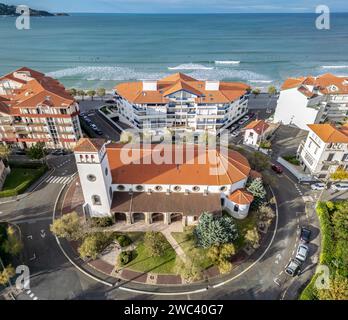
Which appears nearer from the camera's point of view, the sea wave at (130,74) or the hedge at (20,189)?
the hedge at (20,189)

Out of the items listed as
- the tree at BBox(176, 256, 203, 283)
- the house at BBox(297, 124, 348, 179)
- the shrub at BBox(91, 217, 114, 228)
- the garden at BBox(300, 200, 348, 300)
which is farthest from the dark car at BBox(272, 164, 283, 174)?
the shrub at BBox(91, 217, 114, 228)

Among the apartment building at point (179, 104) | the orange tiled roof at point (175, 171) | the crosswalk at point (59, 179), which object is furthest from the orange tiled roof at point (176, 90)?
the crosswalk at point (59, 179)

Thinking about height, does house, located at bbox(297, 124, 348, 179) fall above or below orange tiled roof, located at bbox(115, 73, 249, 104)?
below

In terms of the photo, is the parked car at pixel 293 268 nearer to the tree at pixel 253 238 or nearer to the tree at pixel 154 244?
the tree at pixel 253 238

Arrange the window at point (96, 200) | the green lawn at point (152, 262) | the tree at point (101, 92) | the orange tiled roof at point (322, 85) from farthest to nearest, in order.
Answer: the tree at point (101, 92) < the orange tiled roof at point (322, 85) < the window at point (96, 200) < the green lawn at point (152, 262)

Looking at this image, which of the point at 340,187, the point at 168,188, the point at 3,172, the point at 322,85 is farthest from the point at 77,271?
the point at 322,85

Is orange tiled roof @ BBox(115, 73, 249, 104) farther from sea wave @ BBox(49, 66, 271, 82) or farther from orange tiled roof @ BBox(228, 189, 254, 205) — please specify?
sea wave @ BBox(49, 66, 271, 82)

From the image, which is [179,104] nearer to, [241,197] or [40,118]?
[241,197]
